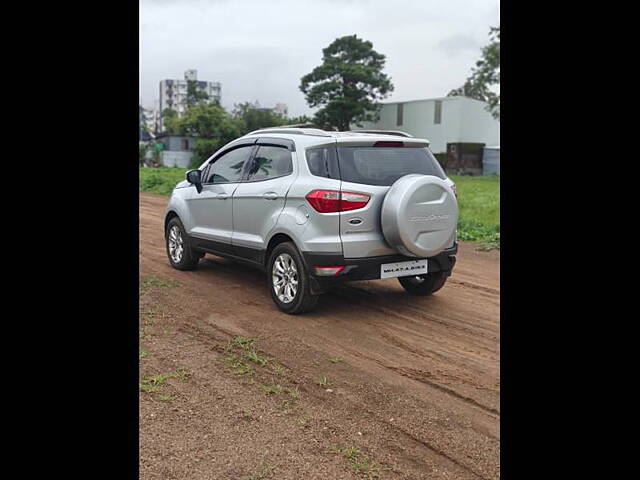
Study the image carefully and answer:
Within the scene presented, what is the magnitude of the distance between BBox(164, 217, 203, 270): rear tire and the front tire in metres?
1.91

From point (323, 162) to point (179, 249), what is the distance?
293cm

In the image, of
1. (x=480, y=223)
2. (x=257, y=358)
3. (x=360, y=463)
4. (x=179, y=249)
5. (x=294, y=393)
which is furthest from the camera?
(x=480, y=223)

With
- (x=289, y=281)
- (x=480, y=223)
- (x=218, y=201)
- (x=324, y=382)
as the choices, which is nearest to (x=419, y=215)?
(x=289, y=281)

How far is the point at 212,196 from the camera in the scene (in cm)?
701

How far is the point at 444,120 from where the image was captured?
41.1 metres

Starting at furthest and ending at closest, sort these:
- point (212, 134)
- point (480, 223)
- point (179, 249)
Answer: point (480, 223), point (179, 249), point (212, 134)

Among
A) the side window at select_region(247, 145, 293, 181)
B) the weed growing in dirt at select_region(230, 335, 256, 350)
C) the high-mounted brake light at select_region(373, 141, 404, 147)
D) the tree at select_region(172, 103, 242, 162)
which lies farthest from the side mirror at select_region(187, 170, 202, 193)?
the weed growing in dirt at select_region(230, 335, 256, 350)

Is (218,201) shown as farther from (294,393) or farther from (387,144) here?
(294,393)

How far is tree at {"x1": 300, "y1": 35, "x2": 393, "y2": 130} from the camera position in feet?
109

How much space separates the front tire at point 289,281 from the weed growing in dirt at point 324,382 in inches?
55.9
